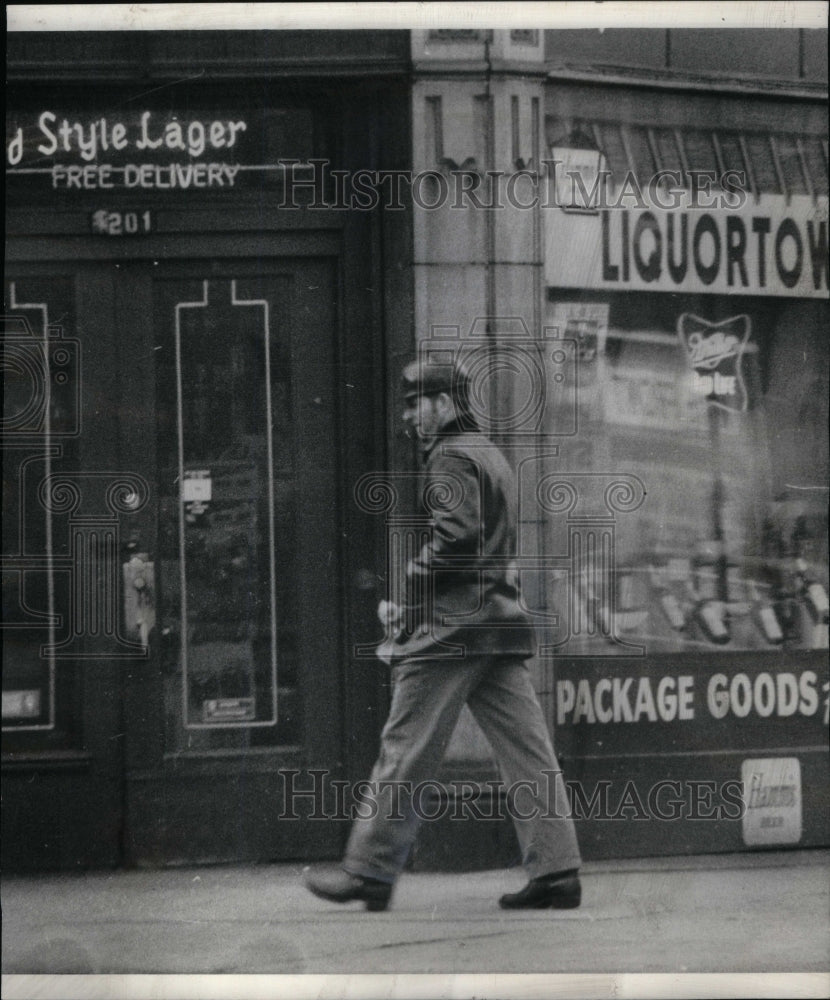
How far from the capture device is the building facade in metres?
4.66

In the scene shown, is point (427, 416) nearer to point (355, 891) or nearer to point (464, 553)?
point (464, 553)

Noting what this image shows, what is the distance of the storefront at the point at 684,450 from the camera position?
4707 mm

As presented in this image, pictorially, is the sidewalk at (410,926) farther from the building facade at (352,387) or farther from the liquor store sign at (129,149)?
the liquor store sign at (129,149)

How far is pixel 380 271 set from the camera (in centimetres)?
473

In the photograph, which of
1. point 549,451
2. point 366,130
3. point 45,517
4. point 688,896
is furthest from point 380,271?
point 688,896

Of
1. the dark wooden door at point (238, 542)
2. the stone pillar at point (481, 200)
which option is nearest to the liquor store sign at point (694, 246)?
the stone pillar at point (481, 200)

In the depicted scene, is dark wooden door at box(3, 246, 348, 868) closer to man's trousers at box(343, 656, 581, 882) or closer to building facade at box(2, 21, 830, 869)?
building facade at box(2, 21, 830, 869)

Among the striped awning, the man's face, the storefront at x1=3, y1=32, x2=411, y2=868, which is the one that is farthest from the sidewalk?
the striped awning

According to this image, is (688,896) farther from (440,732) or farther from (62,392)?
(62,392)

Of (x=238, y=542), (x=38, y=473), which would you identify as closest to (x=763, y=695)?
(x=238, y=542)

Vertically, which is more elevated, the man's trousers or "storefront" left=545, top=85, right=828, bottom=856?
"storefront" left=545, top=85, right=828, bottom=856

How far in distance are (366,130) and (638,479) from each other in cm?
159

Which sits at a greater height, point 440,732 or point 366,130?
point 366,130

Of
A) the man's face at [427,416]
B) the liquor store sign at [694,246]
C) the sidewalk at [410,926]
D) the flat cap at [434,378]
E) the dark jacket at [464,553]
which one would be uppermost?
the liquor store sign at [694,246]
